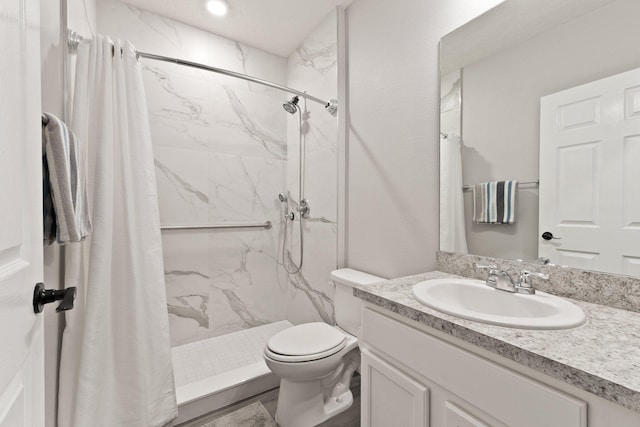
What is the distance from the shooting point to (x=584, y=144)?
87cm

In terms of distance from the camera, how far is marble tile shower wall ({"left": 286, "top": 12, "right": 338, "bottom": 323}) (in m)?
1.92

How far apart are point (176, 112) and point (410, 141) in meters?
1.70

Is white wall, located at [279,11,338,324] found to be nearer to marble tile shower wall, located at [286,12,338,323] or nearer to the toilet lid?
marble tile shower wall, located at [286,12,338,323]

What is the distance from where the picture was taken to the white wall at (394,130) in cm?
132

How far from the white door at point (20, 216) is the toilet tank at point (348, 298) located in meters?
1.24

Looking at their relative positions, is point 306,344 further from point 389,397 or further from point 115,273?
point 115,273

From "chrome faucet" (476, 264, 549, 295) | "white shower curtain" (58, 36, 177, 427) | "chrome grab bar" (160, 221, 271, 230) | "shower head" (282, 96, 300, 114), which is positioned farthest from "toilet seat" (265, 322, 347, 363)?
"shower head" (282, 96, 300, 114)

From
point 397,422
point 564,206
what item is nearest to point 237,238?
point 397,422

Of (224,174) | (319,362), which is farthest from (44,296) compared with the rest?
(224,174)

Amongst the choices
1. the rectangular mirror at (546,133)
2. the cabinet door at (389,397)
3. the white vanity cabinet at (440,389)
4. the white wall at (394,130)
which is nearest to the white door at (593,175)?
the rectangular mirror at (546,133)

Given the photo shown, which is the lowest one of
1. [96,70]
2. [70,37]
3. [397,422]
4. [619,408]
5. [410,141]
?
[397,422]

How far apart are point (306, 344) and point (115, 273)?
0.98 m

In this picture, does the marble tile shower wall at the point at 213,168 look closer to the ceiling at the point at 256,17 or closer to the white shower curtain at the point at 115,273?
the ceiling at the point at 256,17

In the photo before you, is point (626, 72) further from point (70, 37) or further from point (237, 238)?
point (237, 238)
